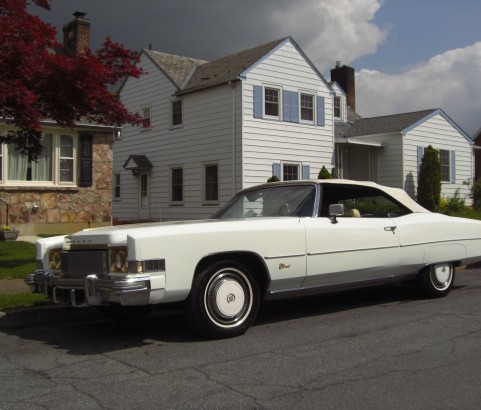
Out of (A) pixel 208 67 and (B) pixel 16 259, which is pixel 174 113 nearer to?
(A) pixel 208 67

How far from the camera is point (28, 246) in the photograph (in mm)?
12711

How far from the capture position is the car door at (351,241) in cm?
606

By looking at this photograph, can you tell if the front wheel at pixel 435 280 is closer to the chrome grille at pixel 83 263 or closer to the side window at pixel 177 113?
the chrome grille at pixel 83 263

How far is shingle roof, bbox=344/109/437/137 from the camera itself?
74.1 ft

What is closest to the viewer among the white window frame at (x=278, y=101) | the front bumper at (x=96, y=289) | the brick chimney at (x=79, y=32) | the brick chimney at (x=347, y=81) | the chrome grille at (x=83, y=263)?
the front bumper at (x=96, y=289)

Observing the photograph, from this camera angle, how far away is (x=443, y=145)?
23953mm

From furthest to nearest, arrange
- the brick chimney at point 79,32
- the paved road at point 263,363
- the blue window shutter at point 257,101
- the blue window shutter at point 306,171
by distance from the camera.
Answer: the blue window shutter at point 306,171
the brick chimney at point 79,32
the blue window shutter at point 257,101
the paved road at point 263,363

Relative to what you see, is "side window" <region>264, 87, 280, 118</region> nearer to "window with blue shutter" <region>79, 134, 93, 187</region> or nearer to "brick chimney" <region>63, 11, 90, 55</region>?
"window with blue shutter" <region>79, 134, 93, 187</region>

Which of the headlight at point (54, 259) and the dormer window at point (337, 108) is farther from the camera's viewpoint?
the dormer window at point (337, 108)

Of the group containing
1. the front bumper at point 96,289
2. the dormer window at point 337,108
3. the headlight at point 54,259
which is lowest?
the front bumper at point 96,289

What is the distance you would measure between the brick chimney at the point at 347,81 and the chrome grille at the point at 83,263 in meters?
24.8

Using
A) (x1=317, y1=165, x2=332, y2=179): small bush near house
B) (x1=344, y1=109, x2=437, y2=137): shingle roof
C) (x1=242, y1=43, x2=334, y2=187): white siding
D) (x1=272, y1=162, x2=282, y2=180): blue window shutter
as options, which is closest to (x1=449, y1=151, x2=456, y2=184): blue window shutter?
(x1=344, y1=109, x2=437, y2=137): shingle roof

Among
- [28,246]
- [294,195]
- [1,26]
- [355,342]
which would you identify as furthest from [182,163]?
[355,342]

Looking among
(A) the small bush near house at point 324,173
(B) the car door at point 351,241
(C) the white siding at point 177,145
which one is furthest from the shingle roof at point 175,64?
(B) the car door at point 351,241
